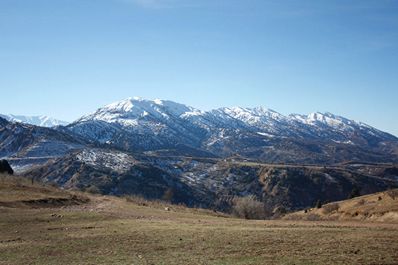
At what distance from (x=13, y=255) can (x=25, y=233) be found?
8.50m

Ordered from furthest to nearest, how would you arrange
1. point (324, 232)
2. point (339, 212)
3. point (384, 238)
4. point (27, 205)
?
point (339, 212) → point (27, 205) → point (324, 232) → point (384, 238)

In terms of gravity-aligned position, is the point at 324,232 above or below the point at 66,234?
above

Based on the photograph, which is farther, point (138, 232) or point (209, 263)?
point (138, 232)

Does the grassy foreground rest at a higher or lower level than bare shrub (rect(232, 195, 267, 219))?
higher

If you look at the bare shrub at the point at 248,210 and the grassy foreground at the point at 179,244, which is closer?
the grassy foreground at the point at 179,244

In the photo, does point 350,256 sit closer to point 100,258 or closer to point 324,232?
point 324,232

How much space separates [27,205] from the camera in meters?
53.9

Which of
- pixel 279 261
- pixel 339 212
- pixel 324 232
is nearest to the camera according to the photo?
pixel 279 261

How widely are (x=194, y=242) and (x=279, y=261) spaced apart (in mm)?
8158

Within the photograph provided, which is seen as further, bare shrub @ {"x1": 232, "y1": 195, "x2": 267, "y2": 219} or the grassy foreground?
bare shrub @ {"x1": 232, "y1": 195, "x2": 267, "y2": 219}

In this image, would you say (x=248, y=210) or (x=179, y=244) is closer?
(x=179, y=244)

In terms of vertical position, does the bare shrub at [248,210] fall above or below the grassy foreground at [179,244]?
below

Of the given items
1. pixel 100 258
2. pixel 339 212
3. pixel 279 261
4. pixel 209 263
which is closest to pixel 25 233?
pixel 100 258

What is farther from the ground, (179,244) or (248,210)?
(179,244)
